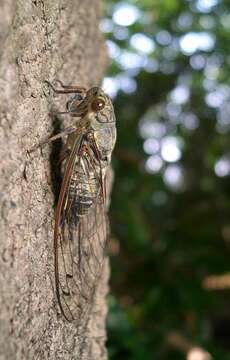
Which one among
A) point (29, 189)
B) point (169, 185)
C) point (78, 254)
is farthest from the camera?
point (169, 185)

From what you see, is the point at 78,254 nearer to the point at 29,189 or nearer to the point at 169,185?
the point at 29,189

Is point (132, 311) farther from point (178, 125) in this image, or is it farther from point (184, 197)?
point (178, 125)

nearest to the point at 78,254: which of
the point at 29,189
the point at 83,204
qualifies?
the point at 83,204

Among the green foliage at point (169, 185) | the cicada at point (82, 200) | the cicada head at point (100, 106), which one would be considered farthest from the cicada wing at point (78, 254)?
the green foliage at point (169, 185)

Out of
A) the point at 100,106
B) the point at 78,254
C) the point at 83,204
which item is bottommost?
the point at 78,254

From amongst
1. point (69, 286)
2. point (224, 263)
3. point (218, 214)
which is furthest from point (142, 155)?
point (69, 286)
